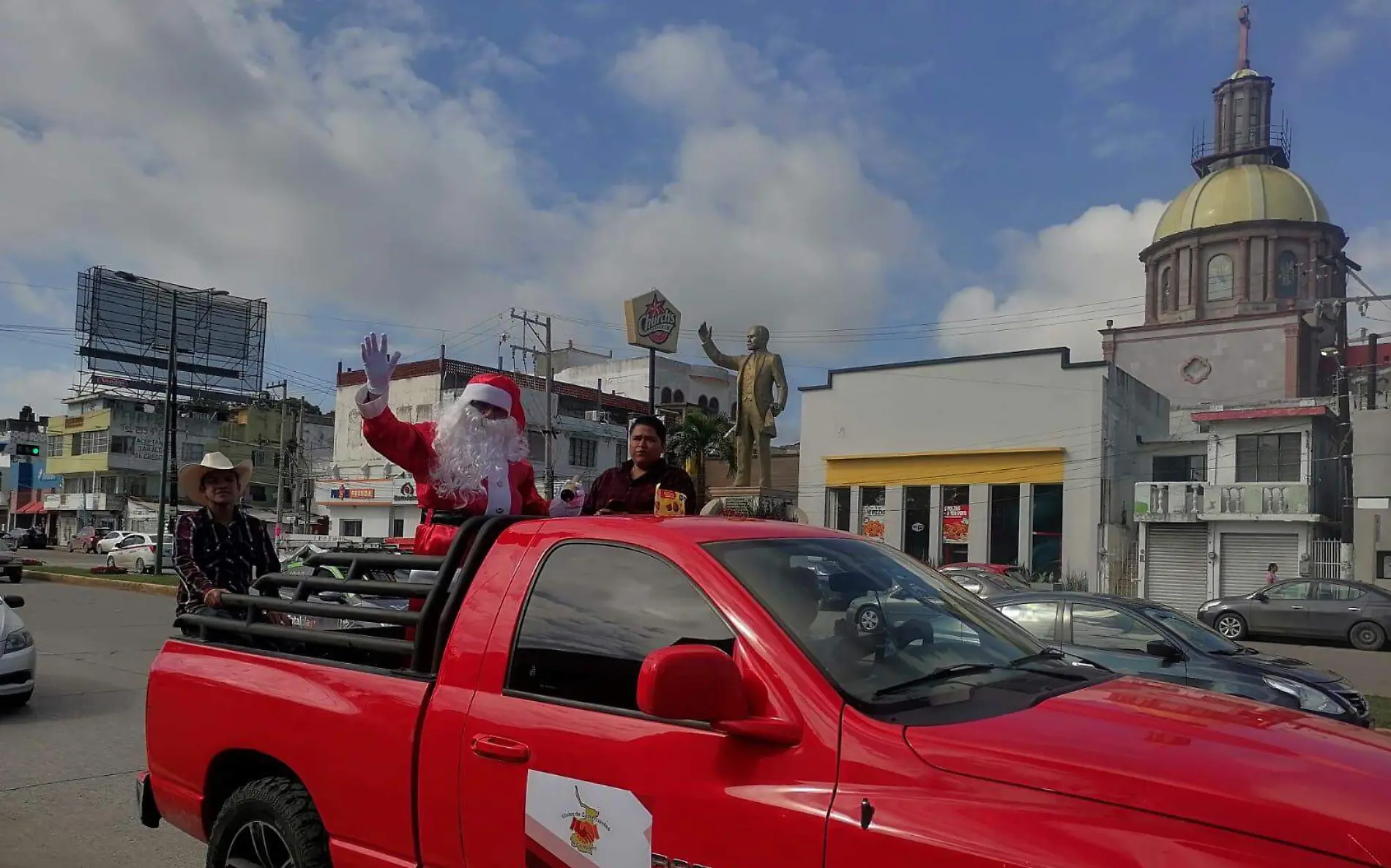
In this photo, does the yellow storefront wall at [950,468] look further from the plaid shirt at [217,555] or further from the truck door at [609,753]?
the truck door at [609,753]

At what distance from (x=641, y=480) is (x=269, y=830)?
8.74 ft

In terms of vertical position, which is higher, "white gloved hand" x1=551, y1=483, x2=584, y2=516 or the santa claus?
the santa claus

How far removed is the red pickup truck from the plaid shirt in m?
1.70

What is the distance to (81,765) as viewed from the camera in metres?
7.00

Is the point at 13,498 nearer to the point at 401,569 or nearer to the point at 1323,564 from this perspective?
the point at 1323,564

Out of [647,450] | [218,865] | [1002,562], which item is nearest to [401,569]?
[218,865]

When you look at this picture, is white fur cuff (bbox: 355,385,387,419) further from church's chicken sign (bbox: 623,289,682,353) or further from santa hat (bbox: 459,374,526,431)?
church's chicken sign (bbox: 623,289,682,353)

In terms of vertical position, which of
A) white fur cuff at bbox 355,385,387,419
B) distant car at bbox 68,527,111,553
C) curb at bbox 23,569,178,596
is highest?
white fur cuff at bbox 355,385,387,419

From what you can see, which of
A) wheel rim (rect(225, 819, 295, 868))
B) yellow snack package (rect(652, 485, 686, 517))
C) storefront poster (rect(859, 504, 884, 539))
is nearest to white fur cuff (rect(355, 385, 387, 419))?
yellow snack package (rect(652, 485, 686, 517))

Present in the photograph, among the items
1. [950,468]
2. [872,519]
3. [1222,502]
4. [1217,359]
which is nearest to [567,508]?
[1222,502]

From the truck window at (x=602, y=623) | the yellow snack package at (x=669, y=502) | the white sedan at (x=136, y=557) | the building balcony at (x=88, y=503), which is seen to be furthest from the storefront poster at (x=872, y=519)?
the building balcony at (x=88, y=503)

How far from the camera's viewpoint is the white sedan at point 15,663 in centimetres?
849

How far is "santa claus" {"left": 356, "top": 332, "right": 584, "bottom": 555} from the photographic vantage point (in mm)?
4852

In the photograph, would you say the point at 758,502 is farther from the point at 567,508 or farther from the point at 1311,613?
the point at 567,508
